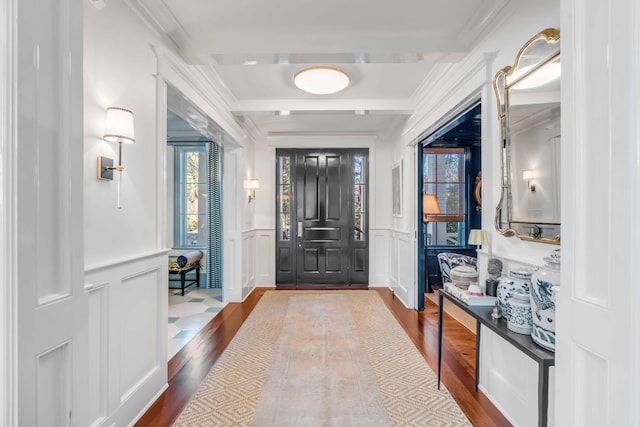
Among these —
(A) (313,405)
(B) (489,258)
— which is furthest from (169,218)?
(B) (489,258)

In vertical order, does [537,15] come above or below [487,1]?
below

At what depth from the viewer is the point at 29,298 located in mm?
724

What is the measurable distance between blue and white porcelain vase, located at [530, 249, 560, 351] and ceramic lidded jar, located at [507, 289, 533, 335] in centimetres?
7

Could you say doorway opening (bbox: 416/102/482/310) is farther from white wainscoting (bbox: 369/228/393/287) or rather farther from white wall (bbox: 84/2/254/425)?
white wall (bbox: 84/2/254/425)

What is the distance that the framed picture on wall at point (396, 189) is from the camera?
15.1ft

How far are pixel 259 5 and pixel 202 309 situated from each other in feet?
11.5

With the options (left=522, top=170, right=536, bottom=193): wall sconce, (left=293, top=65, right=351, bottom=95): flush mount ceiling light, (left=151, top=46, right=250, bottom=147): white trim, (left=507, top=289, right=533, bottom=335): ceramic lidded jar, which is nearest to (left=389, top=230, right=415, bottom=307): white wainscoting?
(left=293, top=65, right=351, bottom=95): flush mount ceiling light

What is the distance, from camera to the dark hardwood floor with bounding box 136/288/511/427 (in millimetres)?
1966

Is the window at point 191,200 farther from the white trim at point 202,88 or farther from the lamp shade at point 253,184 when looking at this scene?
the white trim at point 202,88

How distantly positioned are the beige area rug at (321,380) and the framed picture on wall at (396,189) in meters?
1.78

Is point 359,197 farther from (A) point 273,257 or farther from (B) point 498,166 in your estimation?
(B) point 498,166

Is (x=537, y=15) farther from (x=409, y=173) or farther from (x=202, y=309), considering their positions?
(x=202, y=309)
